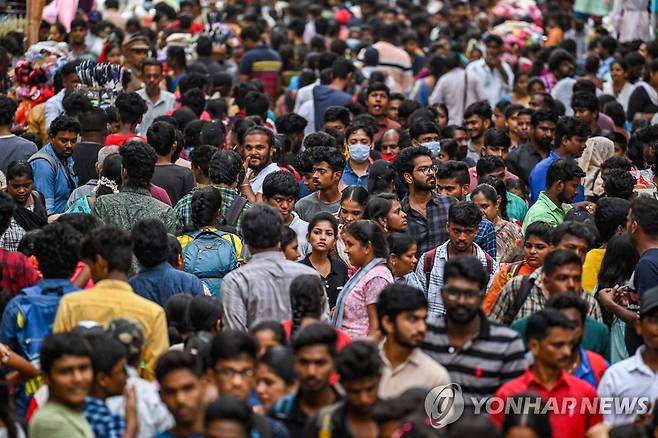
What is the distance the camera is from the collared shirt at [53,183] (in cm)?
1116

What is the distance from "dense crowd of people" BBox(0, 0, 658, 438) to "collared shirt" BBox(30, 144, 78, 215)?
0.7 inches

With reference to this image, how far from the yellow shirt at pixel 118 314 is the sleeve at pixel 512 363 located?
5.55 feet

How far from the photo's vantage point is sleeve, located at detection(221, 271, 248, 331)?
26.6ft

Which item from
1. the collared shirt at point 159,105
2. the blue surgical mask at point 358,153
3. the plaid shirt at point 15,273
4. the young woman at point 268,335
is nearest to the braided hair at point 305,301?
the young woman at point 268,335

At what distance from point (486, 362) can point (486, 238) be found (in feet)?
10.2

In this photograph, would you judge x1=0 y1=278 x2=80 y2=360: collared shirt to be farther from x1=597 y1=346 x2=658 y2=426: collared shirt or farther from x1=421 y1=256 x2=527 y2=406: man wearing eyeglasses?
x1=597 y1=346 x2=658 y2=426: collared shirt

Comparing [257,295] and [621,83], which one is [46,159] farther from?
[621,83]

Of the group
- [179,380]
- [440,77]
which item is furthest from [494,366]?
[440,77]

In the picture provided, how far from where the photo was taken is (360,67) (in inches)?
760

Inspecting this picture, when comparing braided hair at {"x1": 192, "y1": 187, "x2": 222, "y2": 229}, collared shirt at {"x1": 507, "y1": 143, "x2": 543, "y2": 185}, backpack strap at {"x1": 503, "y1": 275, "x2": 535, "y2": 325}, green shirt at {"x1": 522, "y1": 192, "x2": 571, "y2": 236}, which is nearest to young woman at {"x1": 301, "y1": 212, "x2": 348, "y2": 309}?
braided hair at {"x1": 192, "y1": 187, "x2": 222, "y2": 229}

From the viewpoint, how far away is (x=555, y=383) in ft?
23.0

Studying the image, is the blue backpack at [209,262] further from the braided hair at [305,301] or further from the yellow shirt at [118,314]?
the yellow shirt at [118,314]

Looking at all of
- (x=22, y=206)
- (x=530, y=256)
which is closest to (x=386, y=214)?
(x=530, y=256)

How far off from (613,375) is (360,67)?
40.8 ft
